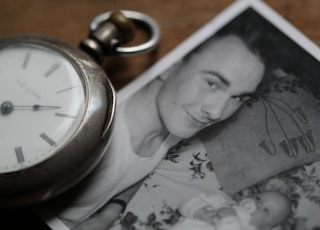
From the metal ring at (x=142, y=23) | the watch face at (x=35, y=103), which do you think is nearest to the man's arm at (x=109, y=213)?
the watch face at (x=35, y=103)

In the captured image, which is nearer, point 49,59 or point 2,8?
point 49,59

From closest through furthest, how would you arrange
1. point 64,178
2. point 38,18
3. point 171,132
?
point 64,178 → point 171,132 → point 38,18

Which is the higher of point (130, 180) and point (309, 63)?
point (309, 63)

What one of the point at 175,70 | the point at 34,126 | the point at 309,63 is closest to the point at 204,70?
the point at 175,70

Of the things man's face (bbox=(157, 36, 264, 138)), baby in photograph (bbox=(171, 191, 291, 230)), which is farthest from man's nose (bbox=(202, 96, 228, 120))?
baby in photograph (bbox=(171, 191, 291, 230))

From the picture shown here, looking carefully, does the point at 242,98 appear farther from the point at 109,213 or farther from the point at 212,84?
the point at 109,213

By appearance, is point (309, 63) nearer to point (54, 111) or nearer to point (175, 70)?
point (175, 70)
